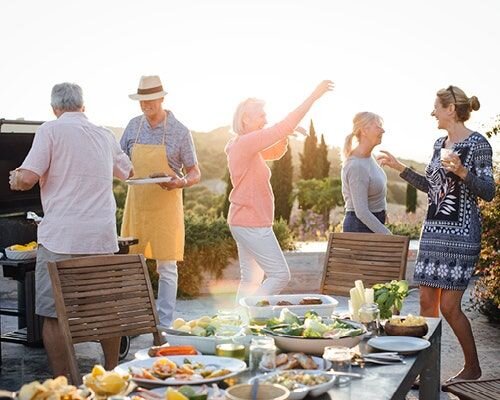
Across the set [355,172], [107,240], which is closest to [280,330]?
[107,240]

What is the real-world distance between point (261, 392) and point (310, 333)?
0.63 metres

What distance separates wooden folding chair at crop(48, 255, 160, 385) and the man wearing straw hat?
2.18m

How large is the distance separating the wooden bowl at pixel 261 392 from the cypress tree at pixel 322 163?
22337mm

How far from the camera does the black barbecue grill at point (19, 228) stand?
5242mm

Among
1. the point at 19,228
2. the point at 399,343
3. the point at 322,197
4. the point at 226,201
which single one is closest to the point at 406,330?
the point at 399,343

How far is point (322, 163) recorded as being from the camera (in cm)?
2486

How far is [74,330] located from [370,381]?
49.7 inches

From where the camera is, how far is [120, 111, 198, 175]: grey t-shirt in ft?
18.8

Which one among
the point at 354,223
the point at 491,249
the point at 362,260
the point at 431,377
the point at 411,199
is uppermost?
the point at 354,223

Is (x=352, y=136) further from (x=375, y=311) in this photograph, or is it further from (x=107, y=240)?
(x=375, y=311)

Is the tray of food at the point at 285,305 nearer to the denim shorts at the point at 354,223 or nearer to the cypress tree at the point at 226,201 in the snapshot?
the denim shorts at the point at 354,223

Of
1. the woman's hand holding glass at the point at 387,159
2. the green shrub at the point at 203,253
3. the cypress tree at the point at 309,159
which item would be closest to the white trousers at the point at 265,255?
the woman's hand holding glass at the point at 387,159

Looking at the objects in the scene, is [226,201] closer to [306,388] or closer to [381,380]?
[381,380]

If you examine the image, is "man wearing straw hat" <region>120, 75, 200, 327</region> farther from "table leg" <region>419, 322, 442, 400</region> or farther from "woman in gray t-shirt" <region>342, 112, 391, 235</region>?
"table leg" <region>419, 322, 442, 400</region>
